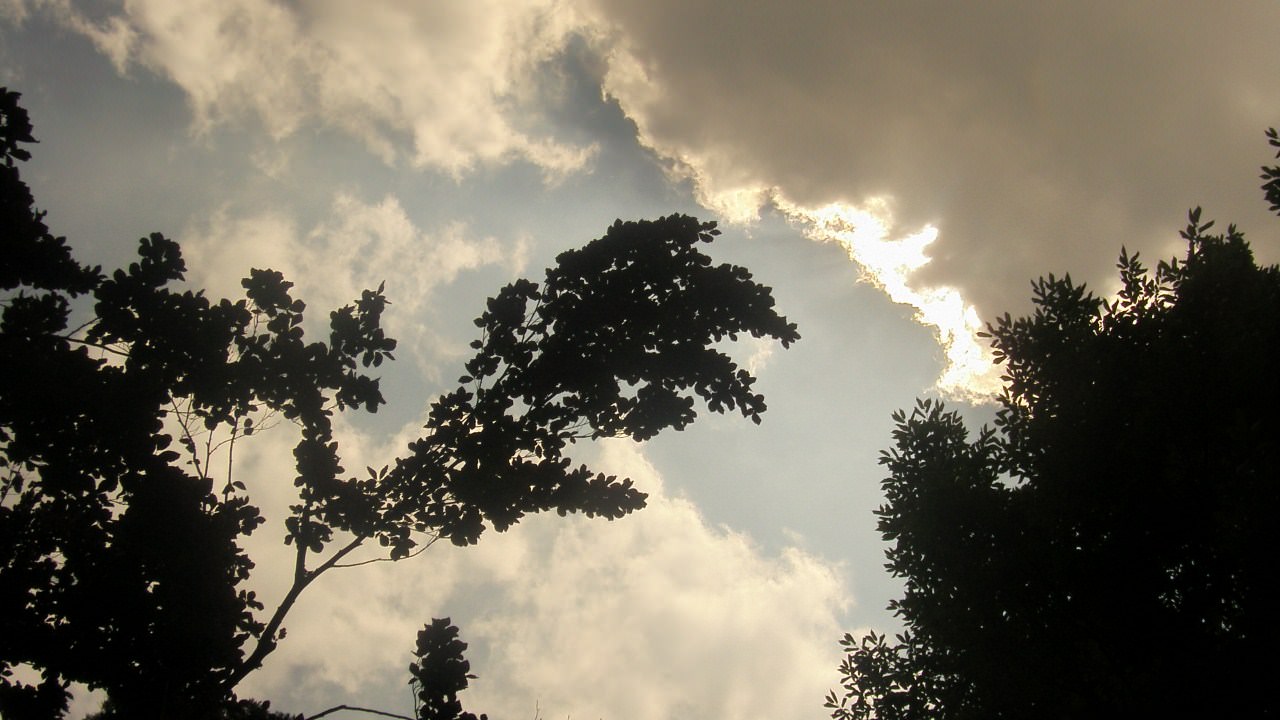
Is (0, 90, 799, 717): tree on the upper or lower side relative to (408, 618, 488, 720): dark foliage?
upper

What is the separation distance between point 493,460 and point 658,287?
378 cm

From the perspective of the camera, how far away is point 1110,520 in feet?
30.1

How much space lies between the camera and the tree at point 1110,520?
24.7 ft

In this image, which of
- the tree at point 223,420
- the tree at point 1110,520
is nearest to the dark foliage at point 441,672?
the tree at point 223,420

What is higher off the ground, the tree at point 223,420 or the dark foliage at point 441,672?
the tree at point 223,420

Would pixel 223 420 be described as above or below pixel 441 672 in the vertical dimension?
above

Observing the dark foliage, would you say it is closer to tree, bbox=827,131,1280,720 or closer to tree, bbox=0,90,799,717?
tree, bbox=0,90,799,717

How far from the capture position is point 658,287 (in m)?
10.6

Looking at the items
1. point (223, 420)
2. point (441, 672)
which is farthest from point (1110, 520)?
point (223, 420)

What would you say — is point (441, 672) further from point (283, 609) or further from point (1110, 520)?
point (1110, 520)

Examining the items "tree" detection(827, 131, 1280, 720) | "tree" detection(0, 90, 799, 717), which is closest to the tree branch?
"tree" detection(0, 90, 799, 717)

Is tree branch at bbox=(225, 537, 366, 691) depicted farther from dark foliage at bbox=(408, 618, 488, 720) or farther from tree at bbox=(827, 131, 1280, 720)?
tree at bbox=(827, 131, 1280, 720)

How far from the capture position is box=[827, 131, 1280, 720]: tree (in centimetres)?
752

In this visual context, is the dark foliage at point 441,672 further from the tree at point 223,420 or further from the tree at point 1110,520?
the tree at point 1110,520
